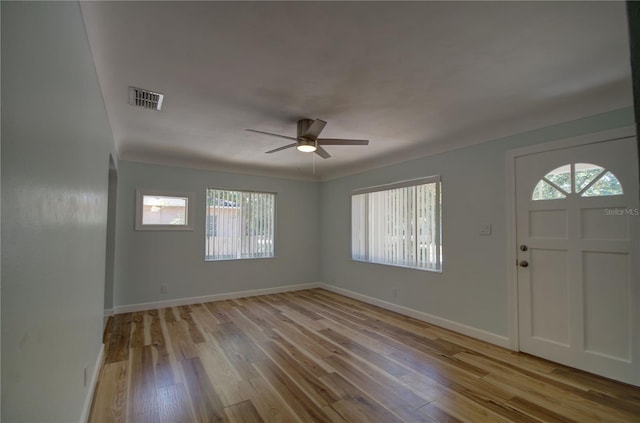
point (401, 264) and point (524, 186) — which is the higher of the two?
point (524, 186)

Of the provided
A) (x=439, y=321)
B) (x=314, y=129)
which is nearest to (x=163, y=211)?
(x=314, y=129)

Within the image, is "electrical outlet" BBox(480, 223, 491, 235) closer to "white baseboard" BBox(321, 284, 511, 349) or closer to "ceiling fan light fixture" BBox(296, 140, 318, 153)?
"white baseboard" BBox(321, 284, 511, 349)

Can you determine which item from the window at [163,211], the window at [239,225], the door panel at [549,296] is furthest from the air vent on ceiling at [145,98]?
the door panel at [549,296]

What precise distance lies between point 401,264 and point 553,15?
3489 mm

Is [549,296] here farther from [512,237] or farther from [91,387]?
[91,387]

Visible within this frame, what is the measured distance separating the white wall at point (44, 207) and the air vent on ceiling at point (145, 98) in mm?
516

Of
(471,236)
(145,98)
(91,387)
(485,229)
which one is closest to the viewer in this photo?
(91,387)

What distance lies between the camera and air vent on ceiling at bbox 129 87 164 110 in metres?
2.45

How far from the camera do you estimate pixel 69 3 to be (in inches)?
53.2

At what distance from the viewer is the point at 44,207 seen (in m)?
1.11

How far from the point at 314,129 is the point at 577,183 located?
8.31 feet

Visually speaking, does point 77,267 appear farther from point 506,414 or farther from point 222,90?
point 506,414

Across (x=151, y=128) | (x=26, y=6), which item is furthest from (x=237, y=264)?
(x=26, y=6)

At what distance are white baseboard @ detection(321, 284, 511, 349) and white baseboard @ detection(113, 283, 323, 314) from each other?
3.68ft
